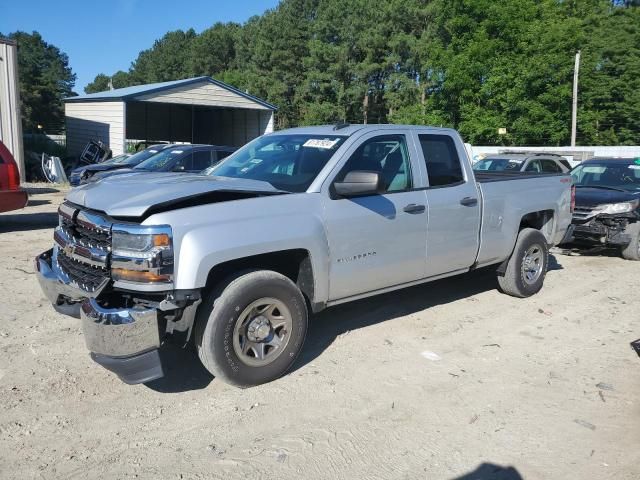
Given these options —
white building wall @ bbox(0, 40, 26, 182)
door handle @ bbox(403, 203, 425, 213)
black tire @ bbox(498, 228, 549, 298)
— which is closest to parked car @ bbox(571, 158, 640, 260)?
black tire @ bbox(498, 228, 549, 298)

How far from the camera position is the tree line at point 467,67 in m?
35.8

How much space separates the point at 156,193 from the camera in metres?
4.16

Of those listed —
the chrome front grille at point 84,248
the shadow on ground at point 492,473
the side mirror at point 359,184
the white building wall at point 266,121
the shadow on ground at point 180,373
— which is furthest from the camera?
the white building wall at point 266,121

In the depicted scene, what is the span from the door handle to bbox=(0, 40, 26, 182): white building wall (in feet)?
53.8

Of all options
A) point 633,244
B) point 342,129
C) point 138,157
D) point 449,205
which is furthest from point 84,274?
point 138,157

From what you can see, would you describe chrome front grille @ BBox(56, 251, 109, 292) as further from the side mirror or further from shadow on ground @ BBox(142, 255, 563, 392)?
the side mirror

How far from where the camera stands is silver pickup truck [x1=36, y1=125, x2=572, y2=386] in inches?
154

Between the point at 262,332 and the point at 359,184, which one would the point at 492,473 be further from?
the point at 359,184

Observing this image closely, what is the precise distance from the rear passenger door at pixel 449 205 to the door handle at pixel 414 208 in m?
0.13

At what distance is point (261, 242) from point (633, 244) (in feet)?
25.6

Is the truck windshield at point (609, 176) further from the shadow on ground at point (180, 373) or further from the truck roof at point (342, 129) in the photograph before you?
the shadow on ground at point (180, 373)

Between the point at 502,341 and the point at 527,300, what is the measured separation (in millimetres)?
1662

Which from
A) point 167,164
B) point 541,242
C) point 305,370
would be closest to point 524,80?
point 167,164

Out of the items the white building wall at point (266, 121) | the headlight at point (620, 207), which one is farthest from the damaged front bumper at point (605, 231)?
the white building wall at point (266, 121)
